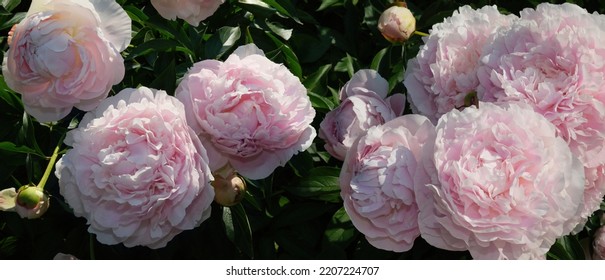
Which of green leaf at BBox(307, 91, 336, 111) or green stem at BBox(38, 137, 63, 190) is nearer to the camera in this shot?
green stem at BBox(38, 137, 63, 190)

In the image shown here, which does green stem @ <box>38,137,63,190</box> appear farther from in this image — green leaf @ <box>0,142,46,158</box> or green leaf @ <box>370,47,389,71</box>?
green leaf @ <box>370,47,389,71</box>

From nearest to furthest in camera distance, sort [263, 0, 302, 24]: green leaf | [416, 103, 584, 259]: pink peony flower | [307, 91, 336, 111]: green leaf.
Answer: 1. [416, 103, 584, 259]: pink peony flower
2. [307, 91, 336, 111]: green leaf
3. [263, 0, 302, 24]: green leaf

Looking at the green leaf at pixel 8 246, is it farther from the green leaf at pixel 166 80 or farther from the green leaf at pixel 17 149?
the green leaf at pixel 166 80

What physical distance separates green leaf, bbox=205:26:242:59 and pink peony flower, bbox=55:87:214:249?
0.25 metres

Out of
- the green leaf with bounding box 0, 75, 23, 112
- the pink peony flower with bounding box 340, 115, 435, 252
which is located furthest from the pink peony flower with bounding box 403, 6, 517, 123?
the green leaf with bounding box 0, 75, 23, 112

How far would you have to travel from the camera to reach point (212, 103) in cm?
121

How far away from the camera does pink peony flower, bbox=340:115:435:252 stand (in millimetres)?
1188

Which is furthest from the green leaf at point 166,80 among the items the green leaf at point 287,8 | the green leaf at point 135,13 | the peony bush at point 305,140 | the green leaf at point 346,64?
the green leaf at point 346,64

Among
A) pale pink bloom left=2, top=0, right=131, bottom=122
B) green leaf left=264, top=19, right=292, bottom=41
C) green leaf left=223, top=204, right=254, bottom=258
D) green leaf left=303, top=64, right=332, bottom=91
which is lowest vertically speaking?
green leaf left=223, top=204, right=254, bottom=258

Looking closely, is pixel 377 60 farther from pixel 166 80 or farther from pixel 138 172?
pixel 138 172

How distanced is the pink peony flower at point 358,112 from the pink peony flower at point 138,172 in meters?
0.29
